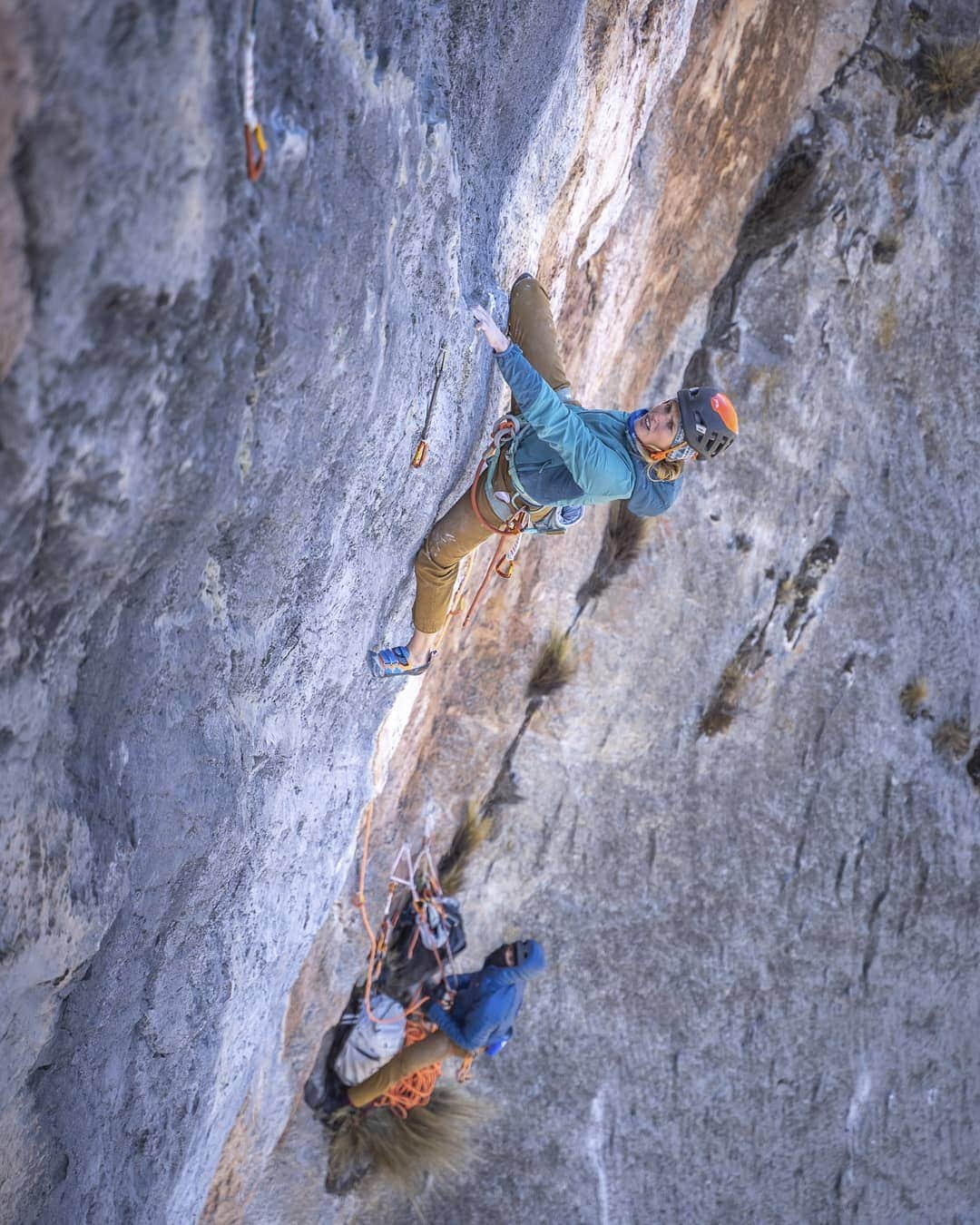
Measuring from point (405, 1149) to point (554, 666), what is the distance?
2.88 meters

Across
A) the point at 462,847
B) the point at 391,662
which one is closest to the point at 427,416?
the point at 391,662

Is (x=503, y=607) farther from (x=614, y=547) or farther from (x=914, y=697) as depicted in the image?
(x=914, y=697)

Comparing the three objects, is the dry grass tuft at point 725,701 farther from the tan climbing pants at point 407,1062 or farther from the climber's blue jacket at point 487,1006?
the tan climbing pants at point 407,1062

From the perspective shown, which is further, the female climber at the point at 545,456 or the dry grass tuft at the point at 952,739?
the dry grass tuft at the point at 952,739

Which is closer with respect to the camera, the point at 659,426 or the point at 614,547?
the point at 659,426

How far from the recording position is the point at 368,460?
3.21 metres

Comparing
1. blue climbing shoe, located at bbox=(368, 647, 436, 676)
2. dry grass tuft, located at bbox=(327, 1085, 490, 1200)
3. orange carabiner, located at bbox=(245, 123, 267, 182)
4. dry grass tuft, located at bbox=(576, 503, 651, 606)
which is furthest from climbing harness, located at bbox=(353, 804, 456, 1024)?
orange carabiner, located at bbox=(245, 123, 267, 182)

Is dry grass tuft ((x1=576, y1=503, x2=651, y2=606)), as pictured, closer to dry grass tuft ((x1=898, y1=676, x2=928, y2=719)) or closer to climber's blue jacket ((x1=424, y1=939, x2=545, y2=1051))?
dry grass tuft ((x1=898, y1=676, x2=928, y2=719))

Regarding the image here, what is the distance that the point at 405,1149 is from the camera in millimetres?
5582

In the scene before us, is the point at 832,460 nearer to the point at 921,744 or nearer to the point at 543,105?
the point at 921,744

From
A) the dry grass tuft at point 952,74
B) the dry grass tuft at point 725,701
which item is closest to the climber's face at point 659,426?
the dry grass tuft at point 725,701

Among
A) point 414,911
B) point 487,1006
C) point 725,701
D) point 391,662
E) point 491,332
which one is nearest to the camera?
point 491,332

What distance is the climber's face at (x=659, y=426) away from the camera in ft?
11.9

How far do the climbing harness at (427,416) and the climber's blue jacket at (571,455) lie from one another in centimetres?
22
